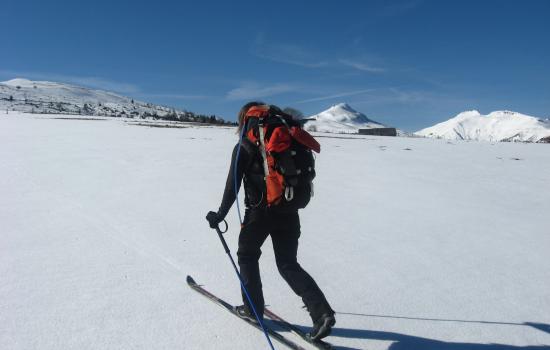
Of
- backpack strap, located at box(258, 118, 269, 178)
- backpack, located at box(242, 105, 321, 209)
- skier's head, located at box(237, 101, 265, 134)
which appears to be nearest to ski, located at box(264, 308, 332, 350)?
backpack, located at box(242, 105, 321, 209)

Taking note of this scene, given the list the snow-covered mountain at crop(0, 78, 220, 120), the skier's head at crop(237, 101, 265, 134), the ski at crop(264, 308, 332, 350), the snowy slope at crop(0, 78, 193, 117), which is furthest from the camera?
the snowy slope at crop(0, 78, 193, 117)

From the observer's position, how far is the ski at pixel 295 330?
316 centimetres

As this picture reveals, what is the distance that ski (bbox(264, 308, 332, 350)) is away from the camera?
3.16m

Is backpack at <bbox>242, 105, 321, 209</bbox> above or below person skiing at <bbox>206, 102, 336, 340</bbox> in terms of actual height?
above

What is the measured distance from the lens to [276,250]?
3.46m

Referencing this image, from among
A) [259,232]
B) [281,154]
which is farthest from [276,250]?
[281,154]

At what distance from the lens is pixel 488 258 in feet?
17.4

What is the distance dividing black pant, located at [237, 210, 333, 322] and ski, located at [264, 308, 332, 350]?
21 cm

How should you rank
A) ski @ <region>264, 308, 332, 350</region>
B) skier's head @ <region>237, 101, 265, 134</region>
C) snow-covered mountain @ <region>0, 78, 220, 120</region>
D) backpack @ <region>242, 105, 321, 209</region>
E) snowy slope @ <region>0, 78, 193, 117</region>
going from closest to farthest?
backpack @ <region>242, 105, 321, 209</region> → ski @ <region>264, 308, 332, 350</region> → skier's head @ <region>237, 101, 265, 134</region> → snow-covered mountain @ <region>0, 78, 220, 120</region> → snowy slope @ <region>0, 78, 193, 117</region>

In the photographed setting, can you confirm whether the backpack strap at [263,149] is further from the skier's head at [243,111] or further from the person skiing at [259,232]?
the skier's head at [243,111]

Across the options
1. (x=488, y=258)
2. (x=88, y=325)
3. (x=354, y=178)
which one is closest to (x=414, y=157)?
(x=354, y=178)

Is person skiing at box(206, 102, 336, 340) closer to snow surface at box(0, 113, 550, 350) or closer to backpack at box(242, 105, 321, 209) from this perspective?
backpack at box(242, 105, 321, 209)

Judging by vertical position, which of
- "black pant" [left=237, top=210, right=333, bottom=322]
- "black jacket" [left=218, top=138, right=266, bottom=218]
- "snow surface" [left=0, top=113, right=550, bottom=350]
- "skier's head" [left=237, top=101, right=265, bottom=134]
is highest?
"skier's head" [left=237, top=101, right=265, bottom=134]

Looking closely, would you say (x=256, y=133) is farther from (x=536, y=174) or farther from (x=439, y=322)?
(x=536, y=174)
